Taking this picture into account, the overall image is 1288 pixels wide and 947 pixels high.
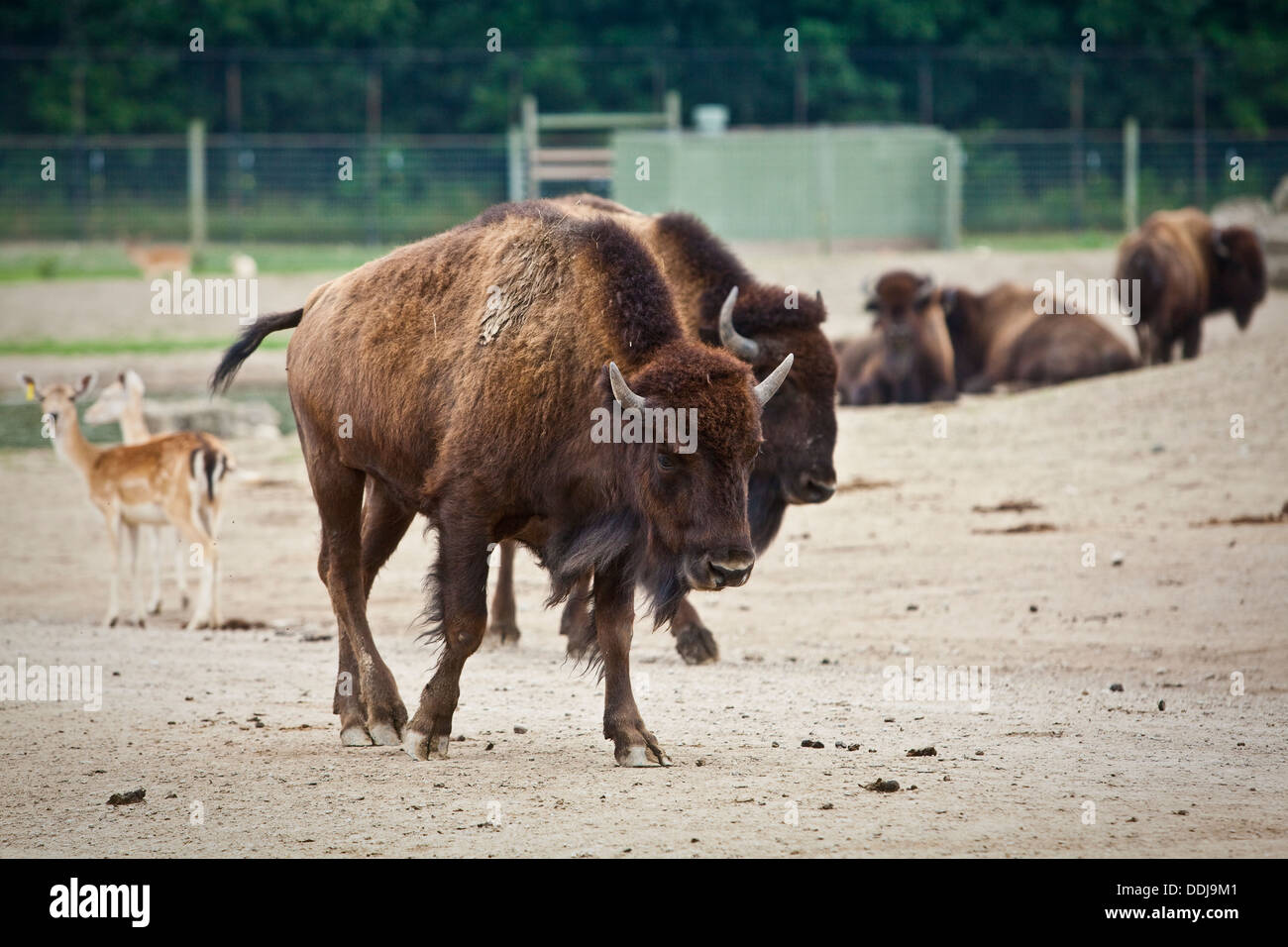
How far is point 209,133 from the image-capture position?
117ft

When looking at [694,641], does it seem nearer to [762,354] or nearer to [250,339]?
[762,354]

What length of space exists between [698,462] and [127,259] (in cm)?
2559

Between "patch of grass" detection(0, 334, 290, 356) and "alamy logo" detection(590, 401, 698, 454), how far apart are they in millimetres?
16761

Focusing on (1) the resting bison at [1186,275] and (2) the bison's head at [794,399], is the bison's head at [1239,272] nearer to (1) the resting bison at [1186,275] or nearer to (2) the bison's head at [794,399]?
(1) the resting bison at [1186,275]

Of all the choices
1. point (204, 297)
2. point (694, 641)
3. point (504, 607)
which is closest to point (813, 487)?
point (694, 641)

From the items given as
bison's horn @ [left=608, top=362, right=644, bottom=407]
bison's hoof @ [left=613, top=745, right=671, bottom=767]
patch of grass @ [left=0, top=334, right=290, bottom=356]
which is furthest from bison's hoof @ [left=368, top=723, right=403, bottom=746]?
patch of grass @ [left=0, top=334, right=290, bottom=356]

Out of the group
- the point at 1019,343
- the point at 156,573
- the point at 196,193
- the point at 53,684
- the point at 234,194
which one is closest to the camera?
the point at 53,684

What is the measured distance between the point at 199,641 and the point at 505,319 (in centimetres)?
393

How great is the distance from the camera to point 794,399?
8352mm

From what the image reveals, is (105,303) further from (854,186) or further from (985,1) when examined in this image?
(985,1)

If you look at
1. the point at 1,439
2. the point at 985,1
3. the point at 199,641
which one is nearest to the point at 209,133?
the point at 985,1

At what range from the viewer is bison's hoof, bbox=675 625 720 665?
28.5ft

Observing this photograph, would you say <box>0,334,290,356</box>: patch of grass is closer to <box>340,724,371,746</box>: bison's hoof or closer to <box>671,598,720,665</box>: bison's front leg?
<box>671,598,720,665</box>: bison's front leg

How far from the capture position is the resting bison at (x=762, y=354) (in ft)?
27.2
